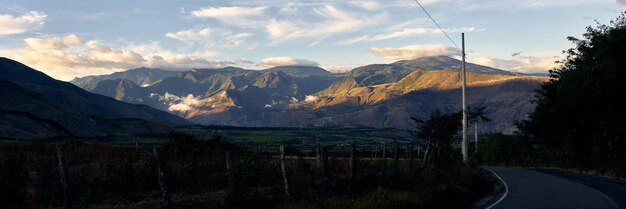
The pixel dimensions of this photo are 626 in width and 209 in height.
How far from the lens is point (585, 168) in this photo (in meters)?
44.7

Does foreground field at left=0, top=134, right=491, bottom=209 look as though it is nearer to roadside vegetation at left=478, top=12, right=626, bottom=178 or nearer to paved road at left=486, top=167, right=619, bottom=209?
paved road at left=486, top=167, right=619, bottom=209

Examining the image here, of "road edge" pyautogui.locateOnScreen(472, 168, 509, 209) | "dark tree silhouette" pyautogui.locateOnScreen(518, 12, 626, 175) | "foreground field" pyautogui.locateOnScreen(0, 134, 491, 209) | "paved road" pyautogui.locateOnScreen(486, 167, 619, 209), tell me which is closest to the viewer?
"foreground field" pyautogui.locateOnScreen(0, 134, 491, 209)

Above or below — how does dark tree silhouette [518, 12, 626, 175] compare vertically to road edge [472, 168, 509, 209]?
above

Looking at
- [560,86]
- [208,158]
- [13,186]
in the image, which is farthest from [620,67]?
[13,186]

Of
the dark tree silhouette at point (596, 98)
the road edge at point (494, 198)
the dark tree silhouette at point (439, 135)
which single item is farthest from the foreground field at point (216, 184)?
the dark tree silhouette at point (596, 98)

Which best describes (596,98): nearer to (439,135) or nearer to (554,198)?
(439,135)

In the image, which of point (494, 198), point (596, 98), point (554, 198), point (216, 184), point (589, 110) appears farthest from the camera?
point (589, 110)

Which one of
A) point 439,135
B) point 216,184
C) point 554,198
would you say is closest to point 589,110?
point 439,135

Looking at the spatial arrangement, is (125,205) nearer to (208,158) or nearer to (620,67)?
(208,158)

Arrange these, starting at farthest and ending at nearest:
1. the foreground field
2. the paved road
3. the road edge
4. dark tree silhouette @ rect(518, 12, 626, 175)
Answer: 1. dark tree silhouette @ rect(518, 12, 626, 175)
2. the road edge
3. the paved road
4. the foreground field

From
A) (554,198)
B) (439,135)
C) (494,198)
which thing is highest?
(439,135)

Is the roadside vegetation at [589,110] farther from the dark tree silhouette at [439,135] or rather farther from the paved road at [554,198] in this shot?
the paved road at [554,198]

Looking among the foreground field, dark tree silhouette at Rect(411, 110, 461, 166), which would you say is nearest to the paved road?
the foreground field

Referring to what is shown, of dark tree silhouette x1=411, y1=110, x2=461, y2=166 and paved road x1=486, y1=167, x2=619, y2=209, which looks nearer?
paved road x1=486, y1=167, x2=619, y2=209
